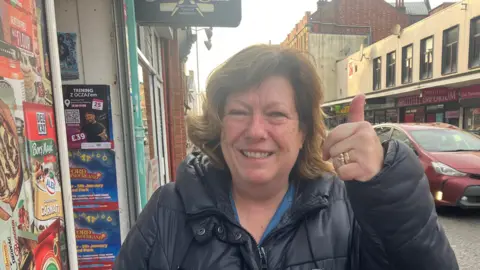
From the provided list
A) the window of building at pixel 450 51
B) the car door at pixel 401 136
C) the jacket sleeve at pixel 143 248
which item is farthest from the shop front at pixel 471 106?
the jacket sleeve at pixel 143 248

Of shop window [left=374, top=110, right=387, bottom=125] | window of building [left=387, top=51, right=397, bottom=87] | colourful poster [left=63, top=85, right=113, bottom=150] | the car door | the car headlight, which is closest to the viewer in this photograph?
colourful poster [left=63, top=85, right=113, bottom=150]

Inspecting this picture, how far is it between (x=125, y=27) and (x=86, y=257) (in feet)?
6.44

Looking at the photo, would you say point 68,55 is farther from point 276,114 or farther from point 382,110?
point 382,110

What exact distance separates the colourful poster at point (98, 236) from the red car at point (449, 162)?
4066mm

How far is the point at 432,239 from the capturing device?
104 centimetres

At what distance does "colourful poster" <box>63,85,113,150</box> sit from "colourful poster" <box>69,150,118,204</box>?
0.25ft

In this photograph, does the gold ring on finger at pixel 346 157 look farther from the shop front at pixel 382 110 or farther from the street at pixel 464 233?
the shop front at pixel 382 110

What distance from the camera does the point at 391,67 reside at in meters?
19.8

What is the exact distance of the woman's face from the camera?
136cm

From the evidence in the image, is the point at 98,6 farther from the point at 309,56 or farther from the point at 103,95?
the point at 309,56

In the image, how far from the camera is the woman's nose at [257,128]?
1.33 meters

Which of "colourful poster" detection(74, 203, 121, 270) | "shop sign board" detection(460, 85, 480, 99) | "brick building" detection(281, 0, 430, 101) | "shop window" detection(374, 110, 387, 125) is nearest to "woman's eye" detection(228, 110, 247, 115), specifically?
"colourful poster" detection(74, 203, 121, 270)

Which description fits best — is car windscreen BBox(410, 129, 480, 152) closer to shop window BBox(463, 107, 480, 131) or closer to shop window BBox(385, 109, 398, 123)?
shop window BBox(463, 107, 480, 131)

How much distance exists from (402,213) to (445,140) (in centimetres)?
599
